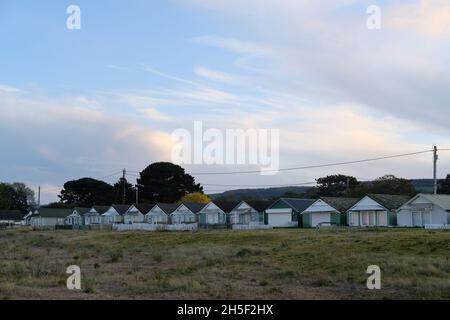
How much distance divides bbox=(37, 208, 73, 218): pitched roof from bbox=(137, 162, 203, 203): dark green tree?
15734 mm

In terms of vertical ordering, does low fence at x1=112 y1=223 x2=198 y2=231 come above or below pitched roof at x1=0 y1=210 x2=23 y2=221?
below

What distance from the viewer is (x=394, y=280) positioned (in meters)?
19.2

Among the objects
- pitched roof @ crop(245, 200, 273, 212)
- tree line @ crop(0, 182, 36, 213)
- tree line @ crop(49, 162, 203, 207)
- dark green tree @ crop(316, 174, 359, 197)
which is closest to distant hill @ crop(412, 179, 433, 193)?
dark green tree @ crop(316, 174, 359, 197)

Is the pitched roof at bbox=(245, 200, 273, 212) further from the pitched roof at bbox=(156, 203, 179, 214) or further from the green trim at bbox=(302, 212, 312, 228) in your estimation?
the pitched roof at bbox=(156, 203, 179, 214)

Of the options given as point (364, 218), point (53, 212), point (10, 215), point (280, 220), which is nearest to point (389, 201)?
point (364, 218)

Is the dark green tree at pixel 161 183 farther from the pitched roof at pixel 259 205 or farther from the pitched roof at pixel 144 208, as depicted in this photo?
the pitched roof at pixel 259 205

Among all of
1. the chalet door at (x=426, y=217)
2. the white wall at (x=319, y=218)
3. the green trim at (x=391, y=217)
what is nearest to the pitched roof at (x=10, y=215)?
the white wall at (x=319, y=218)

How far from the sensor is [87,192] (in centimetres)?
12606

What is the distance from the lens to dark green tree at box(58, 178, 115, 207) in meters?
121

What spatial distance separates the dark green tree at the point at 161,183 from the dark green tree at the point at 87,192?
41.3 feet

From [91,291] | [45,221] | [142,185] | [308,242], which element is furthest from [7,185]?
[91,291]

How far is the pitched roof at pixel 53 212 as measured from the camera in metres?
113
